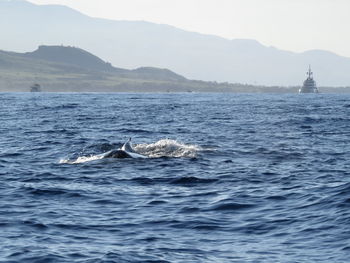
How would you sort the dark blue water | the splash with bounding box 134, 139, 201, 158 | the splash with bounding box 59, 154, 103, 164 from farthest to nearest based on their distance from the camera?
1. the splash with bounding box 134, 139, 201, 158
2. the splash with bounding box 59, 154, 103, 164
3. the dark blue water

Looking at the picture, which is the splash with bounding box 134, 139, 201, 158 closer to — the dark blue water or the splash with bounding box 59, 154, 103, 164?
the dark blue water

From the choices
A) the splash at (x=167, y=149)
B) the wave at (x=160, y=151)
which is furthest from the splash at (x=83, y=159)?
the splash at (x=167, y=149)

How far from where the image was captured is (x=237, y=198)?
75.5ft

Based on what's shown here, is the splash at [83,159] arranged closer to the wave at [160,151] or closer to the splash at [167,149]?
the wave at [160,151]

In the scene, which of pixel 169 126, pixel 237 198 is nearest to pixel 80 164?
pixel 237 198

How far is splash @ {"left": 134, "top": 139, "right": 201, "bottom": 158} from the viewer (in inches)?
1449

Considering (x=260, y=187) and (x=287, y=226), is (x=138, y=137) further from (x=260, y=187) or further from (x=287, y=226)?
(x=287, y=226)

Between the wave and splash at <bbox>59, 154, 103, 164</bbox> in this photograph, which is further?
the wave

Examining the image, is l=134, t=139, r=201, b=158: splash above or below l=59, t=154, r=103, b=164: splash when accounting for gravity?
above

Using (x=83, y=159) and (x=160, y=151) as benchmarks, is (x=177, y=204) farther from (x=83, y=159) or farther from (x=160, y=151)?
(x=160, y=151)

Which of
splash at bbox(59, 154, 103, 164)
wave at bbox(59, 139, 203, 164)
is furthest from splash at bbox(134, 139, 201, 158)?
splash at bbox(59, 154, 103, 164)

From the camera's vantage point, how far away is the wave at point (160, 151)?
3497 centimetres

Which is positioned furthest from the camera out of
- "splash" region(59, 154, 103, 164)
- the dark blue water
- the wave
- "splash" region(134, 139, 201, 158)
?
"splash" region(134, 139, 201, 158)

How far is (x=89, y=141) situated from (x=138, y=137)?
4630 mm
